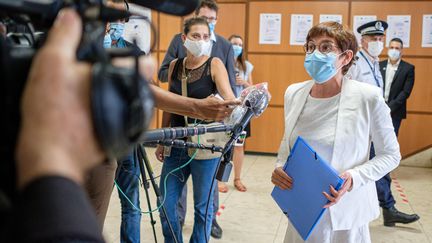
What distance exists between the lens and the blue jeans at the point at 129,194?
2.41 meters

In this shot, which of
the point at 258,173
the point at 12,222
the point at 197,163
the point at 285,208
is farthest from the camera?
the point at 258,173

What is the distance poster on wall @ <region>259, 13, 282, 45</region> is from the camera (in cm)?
578

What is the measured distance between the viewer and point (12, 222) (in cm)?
47

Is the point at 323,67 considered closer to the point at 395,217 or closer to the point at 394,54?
the point at 395,217

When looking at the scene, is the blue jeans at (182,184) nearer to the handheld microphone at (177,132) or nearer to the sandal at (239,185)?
the handheld microphone at (177,132)

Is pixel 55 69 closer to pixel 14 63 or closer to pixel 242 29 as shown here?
pixel 14 63

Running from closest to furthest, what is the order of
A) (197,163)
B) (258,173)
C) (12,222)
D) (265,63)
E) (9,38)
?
(12,222) → (9,38) → (197,163) → (258,173) → (265,63)

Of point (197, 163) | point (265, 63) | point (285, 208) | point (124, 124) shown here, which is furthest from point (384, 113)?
point (265, 63)

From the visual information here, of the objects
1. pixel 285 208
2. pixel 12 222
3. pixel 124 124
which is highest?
pixel 124 124

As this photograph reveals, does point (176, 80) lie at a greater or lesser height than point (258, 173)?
greater

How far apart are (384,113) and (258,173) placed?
3.33 metres

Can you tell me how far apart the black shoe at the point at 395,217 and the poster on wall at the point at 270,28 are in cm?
290

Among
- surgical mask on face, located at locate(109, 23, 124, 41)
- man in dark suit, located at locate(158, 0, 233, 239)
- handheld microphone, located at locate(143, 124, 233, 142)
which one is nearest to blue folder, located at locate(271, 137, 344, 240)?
handheld microphone, located at locate(143, 124, 233, 142)

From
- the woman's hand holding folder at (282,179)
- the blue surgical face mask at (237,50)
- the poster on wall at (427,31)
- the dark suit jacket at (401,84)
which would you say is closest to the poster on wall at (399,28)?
the poster on wall at (427,31)
